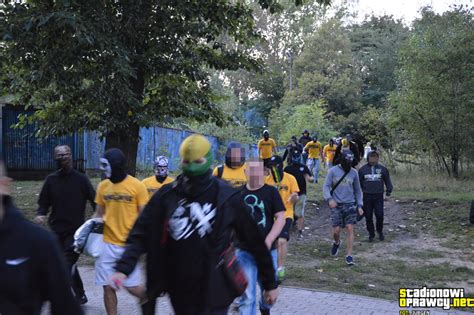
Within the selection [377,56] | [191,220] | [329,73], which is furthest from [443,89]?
[377,56]

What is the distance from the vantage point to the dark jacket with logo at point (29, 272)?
2.57 m

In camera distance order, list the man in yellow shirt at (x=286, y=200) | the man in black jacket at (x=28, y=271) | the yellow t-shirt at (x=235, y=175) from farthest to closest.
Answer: the yellow t-shirt at (x=235, y=175)
the man in yellow shirt at (x=286, y=200)
the man in black jacket at (x=28, y=271)

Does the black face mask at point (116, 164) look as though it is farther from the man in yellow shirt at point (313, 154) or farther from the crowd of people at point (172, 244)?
the man in yellow shirt at point (313, 154)

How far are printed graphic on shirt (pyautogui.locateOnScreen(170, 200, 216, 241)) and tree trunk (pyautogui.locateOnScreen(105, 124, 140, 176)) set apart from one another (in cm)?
921

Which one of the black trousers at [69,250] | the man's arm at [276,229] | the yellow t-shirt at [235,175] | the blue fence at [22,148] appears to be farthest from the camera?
the blue fence at [22,148]

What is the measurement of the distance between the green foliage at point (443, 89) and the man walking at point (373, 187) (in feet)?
25.5

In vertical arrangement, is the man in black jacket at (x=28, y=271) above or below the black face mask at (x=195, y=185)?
below

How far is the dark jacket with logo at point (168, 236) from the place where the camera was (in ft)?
11.2

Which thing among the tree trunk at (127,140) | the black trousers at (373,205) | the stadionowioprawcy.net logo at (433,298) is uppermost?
the tree trunk at (127,140)

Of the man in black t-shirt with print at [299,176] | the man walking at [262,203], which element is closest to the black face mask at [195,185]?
the man walking at [262,203]

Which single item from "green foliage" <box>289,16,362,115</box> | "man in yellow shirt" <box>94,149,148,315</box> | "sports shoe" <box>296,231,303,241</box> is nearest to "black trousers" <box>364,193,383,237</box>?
"sports shoe" <box>296,231,303,241</box>

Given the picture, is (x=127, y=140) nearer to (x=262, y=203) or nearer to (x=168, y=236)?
(x=262, y=203)

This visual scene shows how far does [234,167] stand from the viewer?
25.6 ft

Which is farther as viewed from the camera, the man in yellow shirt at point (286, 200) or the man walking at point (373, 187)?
the man walking at point (373, 187)
